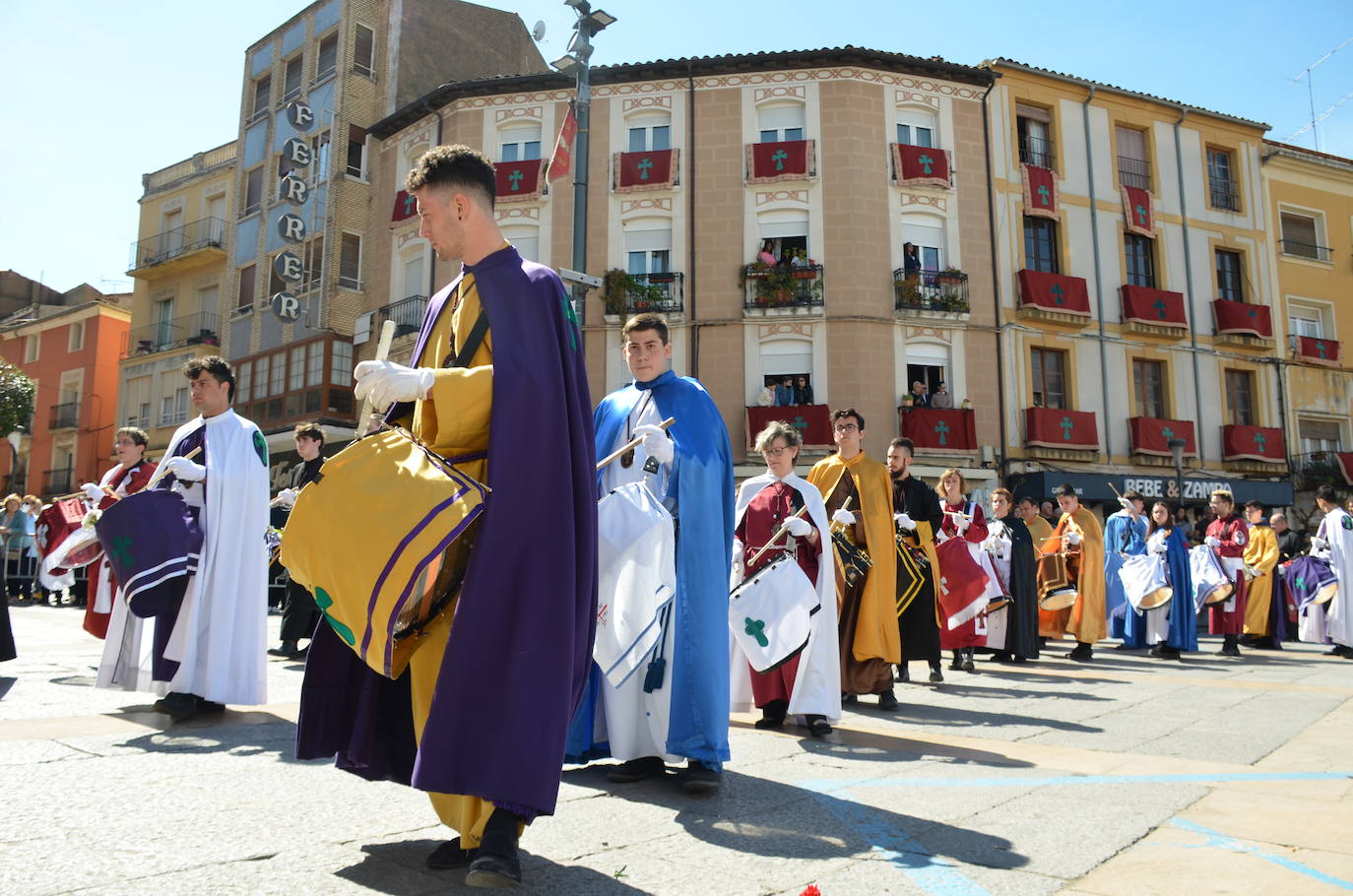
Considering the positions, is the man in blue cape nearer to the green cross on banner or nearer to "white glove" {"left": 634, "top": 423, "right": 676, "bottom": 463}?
"white glove" {"left": 634, "top": 423, "right": 676, "bottom": 463}

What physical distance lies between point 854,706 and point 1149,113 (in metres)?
28.2

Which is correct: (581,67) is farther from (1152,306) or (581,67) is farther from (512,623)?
(1152,306)

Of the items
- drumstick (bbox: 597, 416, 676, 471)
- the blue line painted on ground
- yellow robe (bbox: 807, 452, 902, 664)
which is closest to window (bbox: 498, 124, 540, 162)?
yellow robe (bbox: 807, 452, 902, 664)

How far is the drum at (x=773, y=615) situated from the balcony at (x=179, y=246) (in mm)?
34537

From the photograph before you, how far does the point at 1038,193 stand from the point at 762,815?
26902mm

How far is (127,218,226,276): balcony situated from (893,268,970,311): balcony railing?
2344 cm

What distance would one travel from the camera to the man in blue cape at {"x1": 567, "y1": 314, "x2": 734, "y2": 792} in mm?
4328

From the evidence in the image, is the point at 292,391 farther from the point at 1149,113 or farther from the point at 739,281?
the point at 1149,113

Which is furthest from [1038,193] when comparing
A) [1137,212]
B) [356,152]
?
[356,152]

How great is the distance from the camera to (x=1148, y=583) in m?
12.5

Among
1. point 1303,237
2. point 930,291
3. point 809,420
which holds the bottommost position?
point 809,420

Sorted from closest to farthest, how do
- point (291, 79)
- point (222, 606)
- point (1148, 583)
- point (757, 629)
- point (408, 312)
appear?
point (757, 629) < point (222, 606) < point (1148, 583) < point (408, 312) < point (291, 79)

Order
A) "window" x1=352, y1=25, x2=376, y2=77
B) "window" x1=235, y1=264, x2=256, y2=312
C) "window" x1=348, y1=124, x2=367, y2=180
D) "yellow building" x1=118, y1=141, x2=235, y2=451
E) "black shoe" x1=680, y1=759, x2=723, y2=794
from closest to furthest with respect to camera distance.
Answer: "black shoe" x1=680, y1=759, x2=723, y2=794, "window" x1=348, y1=124, x2=367, y2=180, "window" x1=352, y1=25, x2=376, y2=77, "window" x1=235, y1=264, x2=256, y2=312, "yellow building" x1=118, y1=141, x2=235, y2=451

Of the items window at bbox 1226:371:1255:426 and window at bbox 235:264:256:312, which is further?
window at bbox 235:264:256:312
